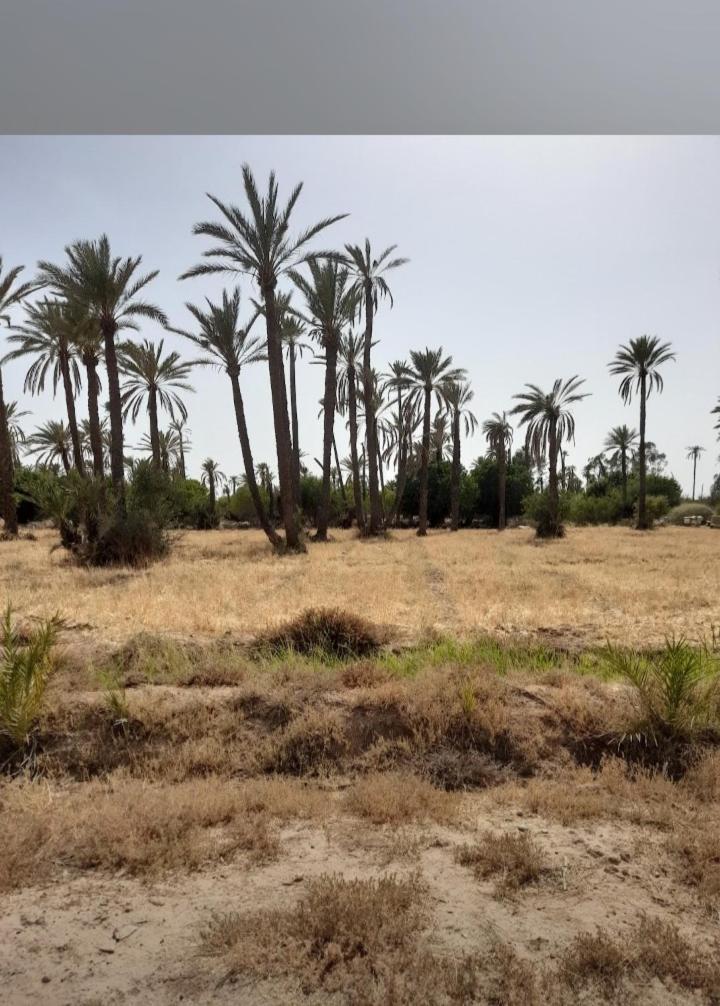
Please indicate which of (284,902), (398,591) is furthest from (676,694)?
(398,591)

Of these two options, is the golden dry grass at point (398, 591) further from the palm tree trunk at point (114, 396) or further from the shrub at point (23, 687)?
the palm tree trunk at point (114, 396)

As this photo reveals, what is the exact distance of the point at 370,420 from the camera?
29.1 metres

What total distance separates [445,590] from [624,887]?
9.27m

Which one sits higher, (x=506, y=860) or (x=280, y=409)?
(x=280, y=409)

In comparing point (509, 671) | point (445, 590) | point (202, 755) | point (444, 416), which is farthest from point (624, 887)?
point (444, 416)

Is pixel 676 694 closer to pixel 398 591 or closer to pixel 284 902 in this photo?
pixel 284 902

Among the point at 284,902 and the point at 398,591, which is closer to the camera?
the point at 284,902

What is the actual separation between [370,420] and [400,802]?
2600 centimetres

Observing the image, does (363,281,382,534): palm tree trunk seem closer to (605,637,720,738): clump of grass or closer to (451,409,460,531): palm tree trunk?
(451,409,460,531): palm tree trunk

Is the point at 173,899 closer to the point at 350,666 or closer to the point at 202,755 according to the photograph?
the point at 202,755

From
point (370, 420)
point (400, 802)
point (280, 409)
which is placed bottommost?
point (400, 802)

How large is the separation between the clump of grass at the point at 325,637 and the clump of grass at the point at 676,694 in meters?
3.17

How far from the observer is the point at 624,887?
2877mm

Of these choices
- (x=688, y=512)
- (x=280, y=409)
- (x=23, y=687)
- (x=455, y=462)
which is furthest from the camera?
(x=688, y=512)
